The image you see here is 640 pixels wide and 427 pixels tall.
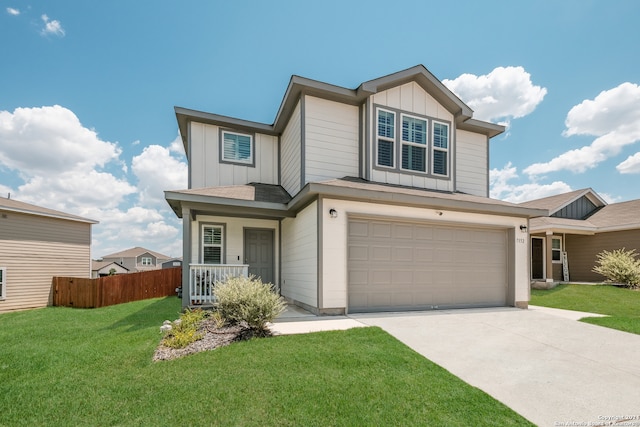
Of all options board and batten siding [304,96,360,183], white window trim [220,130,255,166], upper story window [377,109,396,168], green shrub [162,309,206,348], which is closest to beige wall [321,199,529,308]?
board and batten siding [304,96,360,183]

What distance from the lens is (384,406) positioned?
2961 mm

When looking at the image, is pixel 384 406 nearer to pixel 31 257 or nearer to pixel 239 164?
pixel 239 164

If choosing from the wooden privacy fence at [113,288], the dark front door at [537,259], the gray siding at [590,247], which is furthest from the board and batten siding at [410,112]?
the gray siding at [590,247]

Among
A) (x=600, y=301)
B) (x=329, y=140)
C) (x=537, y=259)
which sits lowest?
(x=600, y=301)

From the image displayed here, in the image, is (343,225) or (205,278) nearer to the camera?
(343,225)

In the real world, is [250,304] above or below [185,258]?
below

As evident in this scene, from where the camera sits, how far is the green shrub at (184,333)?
4.70 metres

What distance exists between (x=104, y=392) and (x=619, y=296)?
1472 cm

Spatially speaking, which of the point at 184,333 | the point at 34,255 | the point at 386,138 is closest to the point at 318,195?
the point at 386,138

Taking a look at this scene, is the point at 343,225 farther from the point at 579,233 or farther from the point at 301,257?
the point at 579,233

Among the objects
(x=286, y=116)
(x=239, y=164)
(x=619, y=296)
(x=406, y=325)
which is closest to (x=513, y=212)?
(x=406, y=325)

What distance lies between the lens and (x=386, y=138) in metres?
9.00

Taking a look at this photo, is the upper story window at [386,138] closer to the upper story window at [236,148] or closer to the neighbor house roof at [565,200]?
the upper story window at [236,148]

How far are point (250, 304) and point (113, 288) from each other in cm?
923
